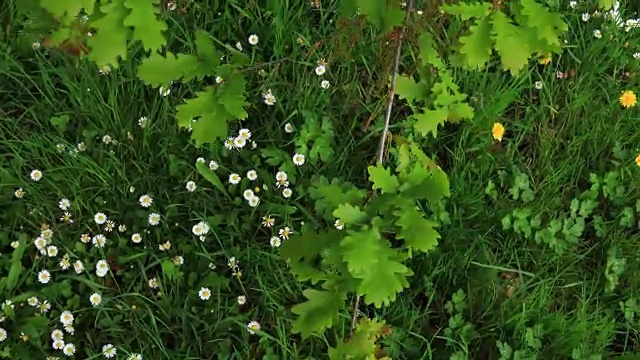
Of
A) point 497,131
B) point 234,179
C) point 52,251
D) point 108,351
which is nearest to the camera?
point 108,351

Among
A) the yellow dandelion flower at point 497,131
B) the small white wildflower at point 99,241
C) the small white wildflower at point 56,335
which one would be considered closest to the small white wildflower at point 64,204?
the small white wildflower at point 99,241

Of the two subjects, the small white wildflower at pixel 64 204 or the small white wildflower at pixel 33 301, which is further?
the small white wildflower at pixel 64 204

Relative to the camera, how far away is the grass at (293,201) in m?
2.14

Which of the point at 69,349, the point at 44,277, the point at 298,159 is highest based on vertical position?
the point at 298,159

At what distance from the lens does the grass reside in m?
2.14

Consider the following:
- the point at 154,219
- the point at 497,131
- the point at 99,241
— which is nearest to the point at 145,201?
the point at 154,219

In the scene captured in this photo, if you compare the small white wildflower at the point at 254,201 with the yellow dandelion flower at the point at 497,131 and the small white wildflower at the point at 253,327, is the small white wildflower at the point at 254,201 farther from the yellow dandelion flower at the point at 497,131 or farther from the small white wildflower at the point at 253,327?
the yellow dandelion flower at the point at 497,131

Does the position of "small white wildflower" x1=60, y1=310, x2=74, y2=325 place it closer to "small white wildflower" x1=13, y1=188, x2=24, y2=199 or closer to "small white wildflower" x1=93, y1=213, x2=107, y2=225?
"small white wildflower" x1=93, y1=213, x2=107, y2=225

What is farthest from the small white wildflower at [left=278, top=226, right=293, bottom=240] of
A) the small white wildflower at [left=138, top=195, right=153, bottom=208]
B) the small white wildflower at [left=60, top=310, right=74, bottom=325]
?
the small white wildflower at [left=60, top=310, right=74, bottom=325]

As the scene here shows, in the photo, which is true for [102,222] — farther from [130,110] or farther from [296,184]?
[296,184]

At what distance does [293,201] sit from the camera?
2.28m

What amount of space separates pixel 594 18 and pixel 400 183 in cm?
157

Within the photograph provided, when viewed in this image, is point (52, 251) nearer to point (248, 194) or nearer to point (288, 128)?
point (248, 194)

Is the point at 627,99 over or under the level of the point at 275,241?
over
